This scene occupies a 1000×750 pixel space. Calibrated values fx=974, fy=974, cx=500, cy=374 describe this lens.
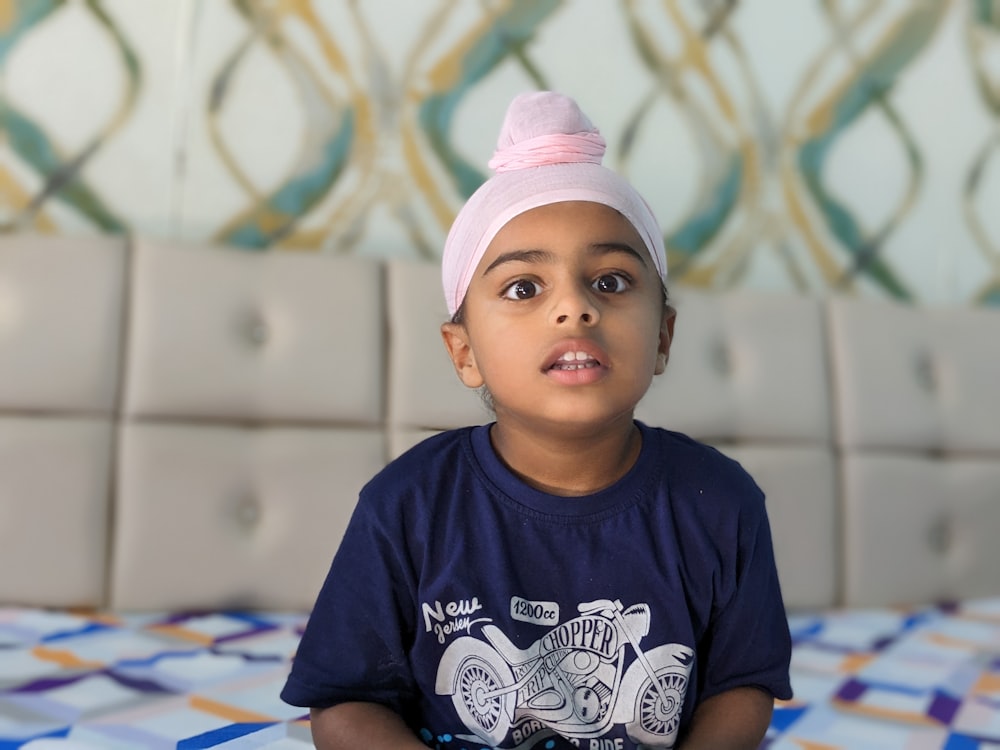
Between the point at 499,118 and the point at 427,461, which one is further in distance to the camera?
the point at 499,118

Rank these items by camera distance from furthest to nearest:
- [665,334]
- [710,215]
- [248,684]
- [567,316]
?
1. [710,215]
2. [248,684]
3. [665,334]
4. [567,316]

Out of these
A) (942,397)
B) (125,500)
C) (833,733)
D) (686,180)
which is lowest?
(833,733)

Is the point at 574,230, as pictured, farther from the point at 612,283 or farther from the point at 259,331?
the point at 259,331

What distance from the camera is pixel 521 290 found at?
787 mm

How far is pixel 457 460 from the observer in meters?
0.83

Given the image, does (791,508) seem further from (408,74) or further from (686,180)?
(408,74)

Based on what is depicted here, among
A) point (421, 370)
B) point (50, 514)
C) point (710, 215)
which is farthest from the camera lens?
point (710, 215)

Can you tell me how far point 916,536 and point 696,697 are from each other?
921 mm

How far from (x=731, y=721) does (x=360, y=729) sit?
294 millimetres

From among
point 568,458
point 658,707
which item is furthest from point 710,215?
point 658,707

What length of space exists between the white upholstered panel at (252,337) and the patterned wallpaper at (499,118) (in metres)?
0.15

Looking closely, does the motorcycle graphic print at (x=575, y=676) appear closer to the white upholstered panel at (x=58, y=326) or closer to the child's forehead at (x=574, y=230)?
the child's forehead at (x=574, y=230)

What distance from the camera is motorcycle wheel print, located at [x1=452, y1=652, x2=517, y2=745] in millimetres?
743

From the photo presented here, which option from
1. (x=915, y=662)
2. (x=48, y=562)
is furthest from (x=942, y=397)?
(x=48, y=562)
